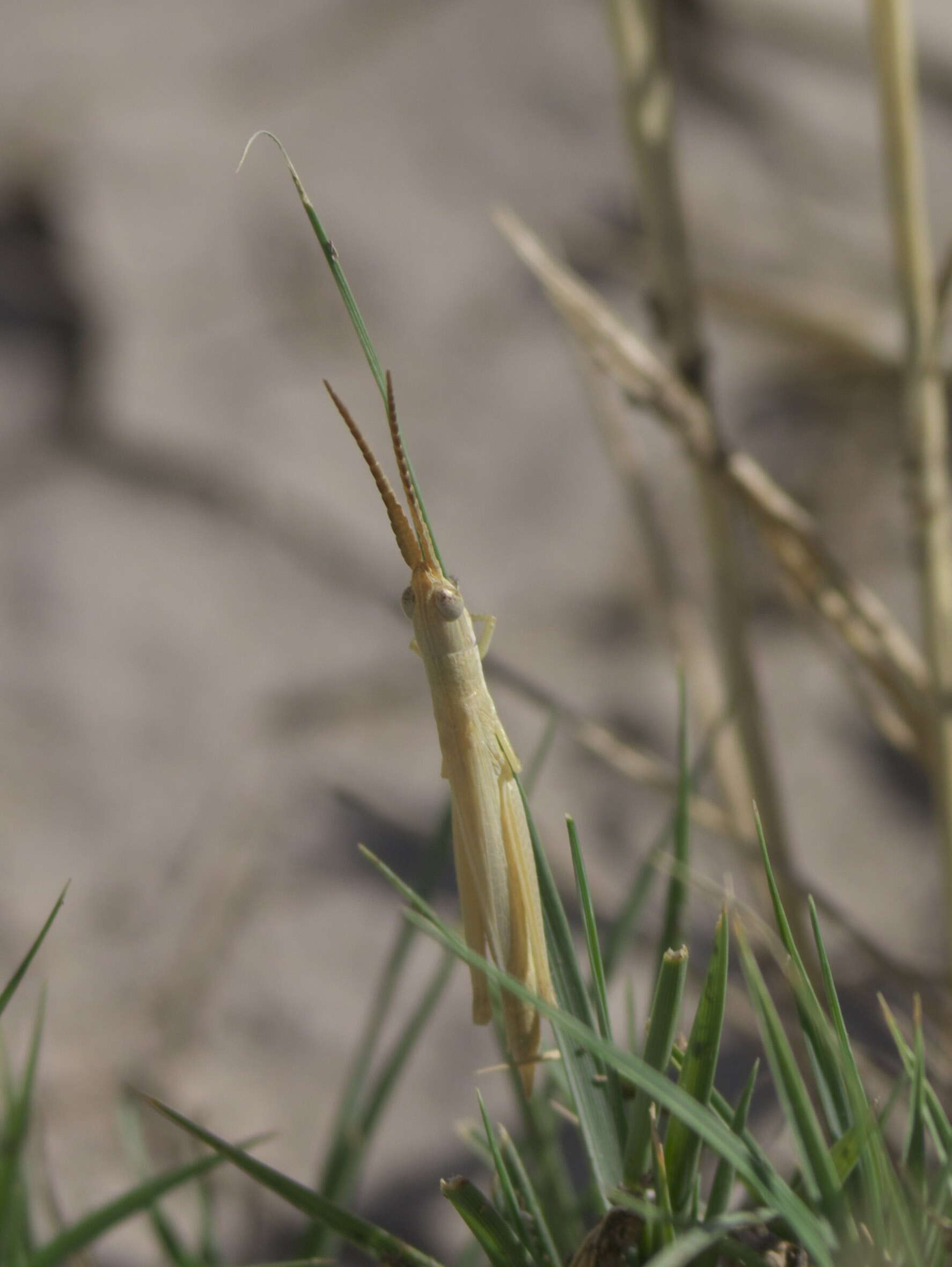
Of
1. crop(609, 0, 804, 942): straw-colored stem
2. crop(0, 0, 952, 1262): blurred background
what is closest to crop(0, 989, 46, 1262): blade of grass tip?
crop(609, 0, 804, 942): straw-colored stem

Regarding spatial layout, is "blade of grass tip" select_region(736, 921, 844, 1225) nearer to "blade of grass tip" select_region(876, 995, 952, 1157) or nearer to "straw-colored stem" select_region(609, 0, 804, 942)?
"blade of grass tip" select_region(876, 995, 952, 1157)

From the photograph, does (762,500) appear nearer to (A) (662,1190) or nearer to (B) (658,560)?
(B) (658,560)

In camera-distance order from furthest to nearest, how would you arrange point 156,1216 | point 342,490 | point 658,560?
1. point 342,490
2. point 658,560
3. point 156,1216

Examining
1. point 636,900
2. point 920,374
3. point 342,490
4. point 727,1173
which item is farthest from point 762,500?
point 342,490

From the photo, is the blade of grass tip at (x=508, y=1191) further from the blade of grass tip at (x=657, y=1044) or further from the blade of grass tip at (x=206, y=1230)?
the blade of grass tip at (x=206, y=1230)

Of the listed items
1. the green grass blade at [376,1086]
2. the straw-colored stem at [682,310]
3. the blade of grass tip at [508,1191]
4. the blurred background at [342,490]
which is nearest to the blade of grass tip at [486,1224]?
the blade of grass tip at [508,1191]
